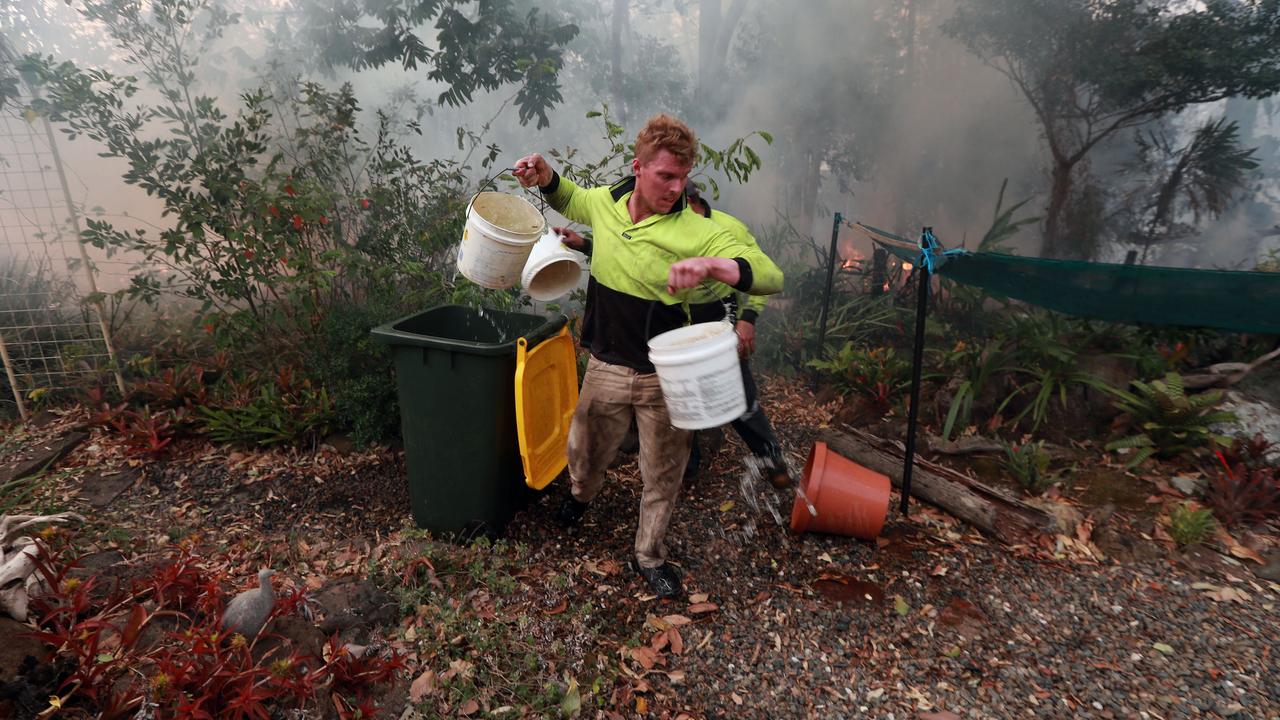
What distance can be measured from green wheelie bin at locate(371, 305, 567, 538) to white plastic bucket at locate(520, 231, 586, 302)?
0.20 m

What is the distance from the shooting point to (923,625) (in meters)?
2.59

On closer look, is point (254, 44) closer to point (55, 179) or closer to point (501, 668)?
point (55, 179)

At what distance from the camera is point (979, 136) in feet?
19.1

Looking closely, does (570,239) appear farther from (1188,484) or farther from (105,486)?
(1188,484)

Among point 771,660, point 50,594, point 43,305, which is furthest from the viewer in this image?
point 43,305

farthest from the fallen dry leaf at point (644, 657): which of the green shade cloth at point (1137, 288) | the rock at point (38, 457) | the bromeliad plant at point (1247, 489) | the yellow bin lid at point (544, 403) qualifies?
the rock at point (38, 457)

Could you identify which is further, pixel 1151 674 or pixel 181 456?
pixel 181 456

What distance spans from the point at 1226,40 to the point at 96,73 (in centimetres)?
812

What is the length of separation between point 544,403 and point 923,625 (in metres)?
2.01

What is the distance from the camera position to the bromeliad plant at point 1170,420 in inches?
143

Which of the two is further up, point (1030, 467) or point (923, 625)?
point (1030, 467)

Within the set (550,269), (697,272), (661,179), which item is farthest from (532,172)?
(697,272)

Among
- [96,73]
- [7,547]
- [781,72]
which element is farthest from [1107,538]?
[96,73]

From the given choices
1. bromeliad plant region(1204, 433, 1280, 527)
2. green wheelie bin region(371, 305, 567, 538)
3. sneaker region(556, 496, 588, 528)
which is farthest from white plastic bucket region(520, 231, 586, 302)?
bromeliad plant region(1204, 433, 1280, 527)
